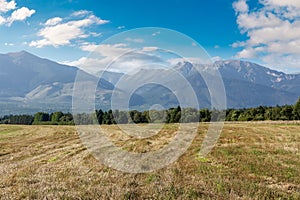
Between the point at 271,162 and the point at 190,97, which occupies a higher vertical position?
the point at 190,97

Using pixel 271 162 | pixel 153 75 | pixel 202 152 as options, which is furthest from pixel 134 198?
pixel 202 152

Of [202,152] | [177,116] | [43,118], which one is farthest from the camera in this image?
[43,118]

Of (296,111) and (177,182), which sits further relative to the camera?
(296,111)

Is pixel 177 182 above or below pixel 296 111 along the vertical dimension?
below

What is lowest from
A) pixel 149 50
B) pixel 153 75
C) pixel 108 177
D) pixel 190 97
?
pixel 108 177

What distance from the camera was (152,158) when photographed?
18.5 metres

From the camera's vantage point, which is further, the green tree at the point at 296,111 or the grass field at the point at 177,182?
the green tree at the point at 296,111

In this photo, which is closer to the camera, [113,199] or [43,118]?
[113,199]

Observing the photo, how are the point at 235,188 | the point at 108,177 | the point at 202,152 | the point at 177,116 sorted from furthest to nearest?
1. the point at 177,116
2. the point at 202,152
3. the point at 108,177
4. the point at 235,188

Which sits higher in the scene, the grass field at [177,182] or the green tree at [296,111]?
the green tree at [296,111]

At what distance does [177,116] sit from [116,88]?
74.3m

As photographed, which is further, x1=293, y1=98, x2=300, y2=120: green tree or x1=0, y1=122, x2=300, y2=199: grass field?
x1=293, y1=98, x2=300, y2=120: green tree

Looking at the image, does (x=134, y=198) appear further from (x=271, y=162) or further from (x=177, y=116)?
(x=177, y=116)

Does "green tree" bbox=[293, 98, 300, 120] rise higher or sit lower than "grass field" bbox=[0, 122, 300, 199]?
higher
